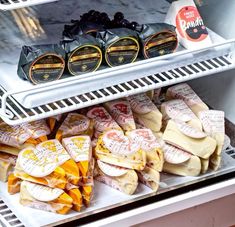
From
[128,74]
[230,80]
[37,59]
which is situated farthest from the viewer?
[230,80]

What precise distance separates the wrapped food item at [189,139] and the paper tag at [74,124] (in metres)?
0.20

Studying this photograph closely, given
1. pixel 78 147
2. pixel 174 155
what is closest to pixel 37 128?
pixel 78 147

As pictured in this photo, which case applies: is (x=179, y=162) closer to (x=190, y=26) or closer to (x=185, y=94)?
(x=185, y=94)

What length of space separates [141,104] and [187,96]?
129 millimetres

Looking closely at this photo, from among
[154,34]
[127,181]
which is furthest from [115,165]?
[154,34]

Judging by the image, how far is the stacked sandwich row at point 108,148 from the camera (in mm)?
1696

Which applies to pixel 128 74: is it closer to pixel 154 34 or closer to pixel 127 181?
pixel 154 34

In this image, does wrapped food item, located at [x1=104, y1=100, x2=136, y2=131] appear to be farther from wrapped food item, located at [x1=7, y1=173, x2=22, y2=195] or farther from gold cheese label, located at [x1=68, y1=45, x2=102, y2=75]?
wrapped food item, located at [x1=7, y1=173, x2=22, y2=195]

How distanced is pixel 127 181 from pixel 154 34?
34 cm

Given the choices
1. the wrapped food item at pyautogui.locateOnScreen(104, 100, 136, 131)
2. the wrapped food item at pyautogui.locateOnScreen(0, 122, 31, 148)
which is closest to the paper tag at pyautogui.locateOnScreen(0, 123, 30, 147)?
the wrapped food item at pyautogui.locateOnScreen(0, 122, 31, 148)

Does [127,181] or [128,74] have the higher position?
[128,74]

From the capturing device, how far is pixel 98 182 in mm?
1821

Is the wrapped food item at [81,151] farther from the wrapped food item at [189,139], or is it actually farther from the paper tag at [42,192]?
the wrapped food item at [189,139]

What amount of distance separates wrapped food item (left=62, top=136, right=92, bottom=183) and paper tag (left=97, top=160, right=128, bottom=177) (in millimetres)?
35
